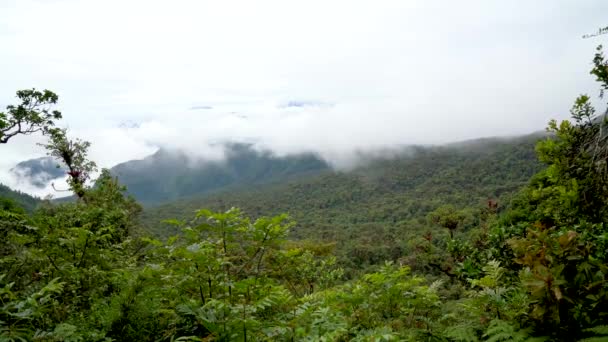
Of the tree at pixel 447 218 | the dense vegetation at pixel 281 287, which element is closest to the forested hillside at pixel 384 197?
the tree at pixel 447 218

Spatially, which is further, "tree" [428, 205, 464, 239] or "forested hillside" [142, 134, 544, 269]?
"forested hillside" [142, 134, 544, 269]

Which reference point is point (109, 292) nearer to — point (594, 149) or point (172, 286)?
point (172, 286)

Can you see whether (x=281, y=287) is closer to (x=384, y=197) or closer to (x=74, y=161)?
(x=74, y=161)

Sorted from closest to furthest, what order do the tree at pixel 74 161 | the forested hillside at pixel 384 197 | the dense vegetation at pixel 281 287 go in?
1. the dense vegetation at pixel 281 287
2. the tree at pixel 74 161
3. the forested hillside at pixel 384 197

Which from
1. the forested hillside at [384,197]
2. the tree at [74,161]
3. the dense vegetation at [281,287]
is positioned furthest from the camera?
the forested hillside at [384,197]

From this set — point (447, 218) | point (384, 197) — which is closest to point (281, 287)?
point (447, 218)

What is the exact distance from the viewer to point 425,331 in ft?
10.6

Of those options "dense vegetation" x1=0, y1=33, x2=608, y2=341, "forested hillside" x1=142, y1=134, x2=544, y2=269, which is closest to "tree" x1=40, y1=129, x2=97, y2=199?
"dense vegetation" x1=0, y1=33, x2=608, y2=341

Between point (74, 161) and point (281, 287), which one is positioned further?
point (74, 161)

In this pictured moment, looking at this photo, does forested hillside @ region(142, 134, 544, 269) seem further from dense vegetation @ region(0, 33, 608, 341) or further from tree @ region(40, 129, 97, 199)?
dense vegetation @ region(0, 33, 608, 341)

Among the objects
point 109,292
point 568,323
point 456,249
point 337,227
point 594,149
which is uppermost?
point 594,149

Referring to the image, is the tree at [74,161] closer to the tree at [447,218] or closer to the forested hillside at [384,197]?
the tree at [447,218]

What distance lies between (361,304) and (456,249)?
3.25m

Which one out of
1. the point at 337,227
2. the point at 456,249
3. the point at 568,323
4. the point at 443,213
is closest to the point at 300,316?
the point at 568,323
